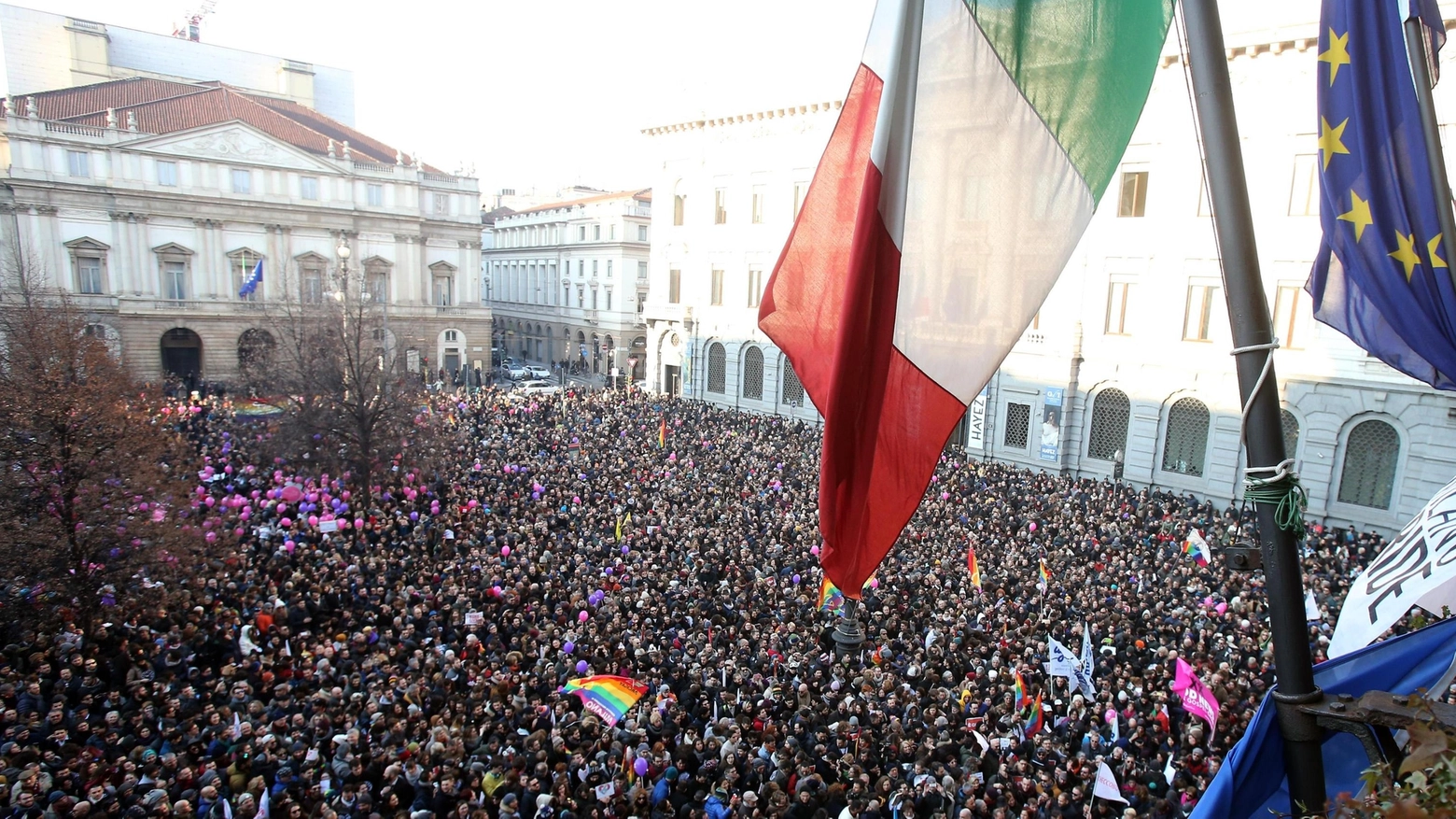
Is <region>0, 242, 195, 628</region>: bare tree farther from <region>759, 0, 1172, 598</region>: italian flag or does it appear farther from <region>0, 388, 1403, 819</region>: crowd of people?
<region>759, 0, 1172, 598</region>: italian flag

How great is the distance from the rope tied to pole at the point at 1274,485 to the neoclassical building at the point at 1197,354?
17.8 m

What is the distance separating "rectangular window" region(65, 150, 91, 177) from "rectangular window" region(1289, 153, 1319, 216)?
49919mm

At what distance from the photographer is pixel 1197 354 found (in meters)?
24.0

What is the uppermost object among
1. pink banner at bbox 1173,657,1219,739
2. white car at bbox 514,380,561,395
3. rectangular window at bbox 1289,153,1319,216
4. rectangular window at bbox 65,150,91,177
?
rectangular window at bbox 65,150,91,177

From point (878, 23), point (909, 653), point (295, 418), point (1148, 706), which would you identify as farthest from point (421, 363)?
point (878, 23)

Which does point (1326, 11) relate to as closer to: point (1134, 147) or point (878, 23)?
point (878, 23)

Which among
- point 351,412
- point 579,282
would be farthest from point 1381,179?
point 579,282

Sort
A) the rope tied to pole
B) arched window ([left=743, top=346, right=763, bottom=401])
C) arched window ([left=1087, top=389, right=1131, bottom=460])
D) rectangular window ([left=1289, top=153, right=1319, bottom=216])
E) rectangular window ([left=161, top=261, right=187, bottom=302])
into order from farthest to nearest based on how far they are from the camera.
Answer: rectangular window ([left=161, top=261, right=187, bottom=302])
arched window ([left=743, top=346, right=763, bottom=401])
arched window ([left=1087, top=389, right=1131, bottom=460])
rectangular window ([left=1289, top=153, right=1319, bottom=216])
the rope tied to pole

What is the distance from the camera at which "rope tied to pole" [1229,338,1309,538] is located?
9.66ft

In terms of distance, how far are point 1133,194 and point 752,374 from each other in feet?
54.9

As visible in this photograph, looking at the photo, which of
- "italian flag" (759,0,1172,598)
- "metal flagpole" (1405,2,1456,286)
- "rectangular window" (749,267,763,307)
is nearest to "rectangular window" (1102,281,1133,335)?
"rectangular window" (749,267,763,307)

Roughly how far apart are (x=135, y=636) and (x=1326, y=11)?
14.0 m

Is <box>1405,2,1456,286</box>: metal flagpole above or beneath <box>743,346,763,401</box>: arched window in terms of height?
above

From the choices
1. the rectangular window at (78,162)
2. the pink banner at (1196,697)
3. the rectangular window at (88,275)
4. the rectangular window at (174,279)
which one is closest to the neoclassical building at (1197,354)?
the pink banner at (1196,697)
